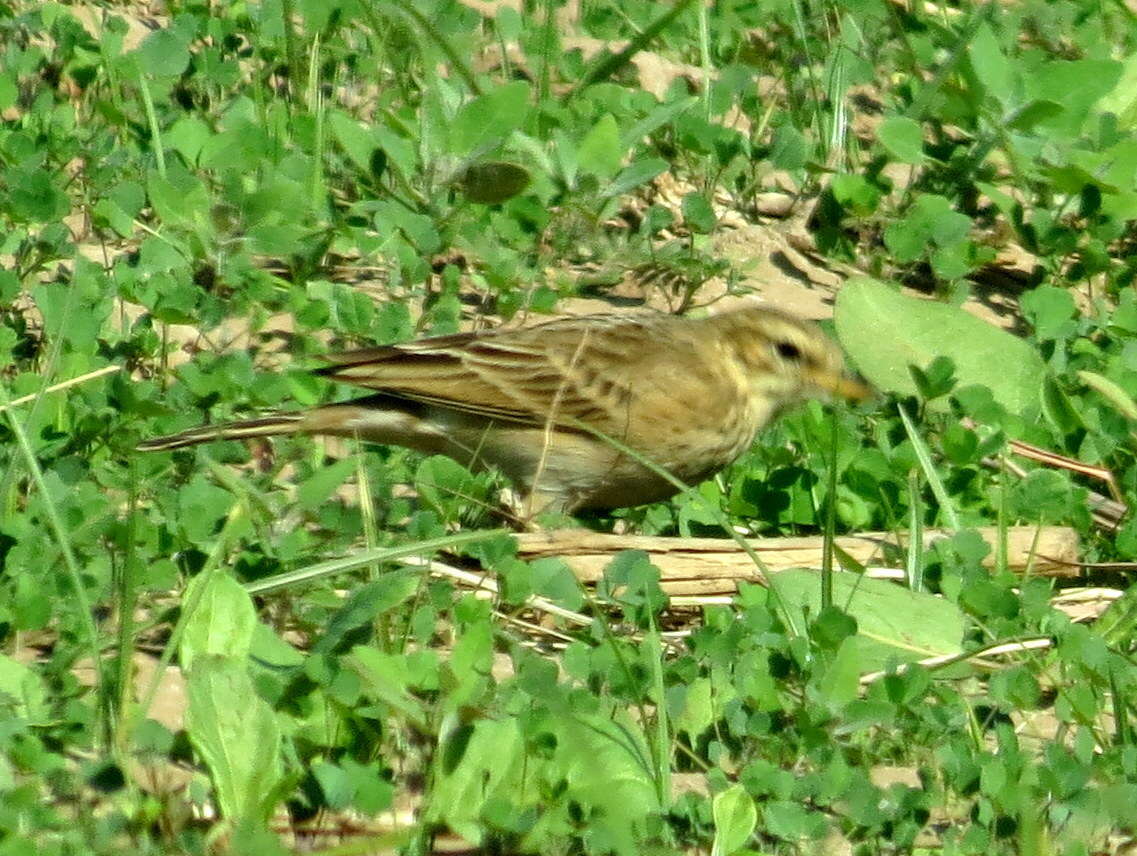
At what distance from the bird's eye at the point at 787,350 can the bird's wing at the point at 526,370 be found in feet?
1.15

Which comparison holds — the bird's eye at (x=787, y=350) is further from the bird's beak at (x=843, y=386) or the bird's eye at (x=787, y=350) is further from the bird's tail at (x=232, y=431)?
the bird's tail at (x=232, y=431)

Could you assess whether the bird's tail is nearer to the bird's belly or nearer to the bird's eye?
the bird's belly

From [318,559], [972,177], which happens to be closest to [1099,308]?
[972,177]

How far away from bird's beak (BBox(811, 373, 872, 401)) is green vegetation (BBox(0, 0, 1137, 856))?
0.19ft

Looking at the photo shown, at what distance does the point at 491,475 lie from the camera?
22.7 feet

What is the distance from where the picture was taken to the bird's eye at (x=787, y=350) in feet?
23.5

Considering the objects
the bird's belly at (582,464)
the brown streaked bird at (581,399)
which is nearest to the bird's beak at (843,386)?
the brown streaked bird at (581,399)

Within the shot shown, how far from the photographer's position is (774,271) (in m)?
8.31

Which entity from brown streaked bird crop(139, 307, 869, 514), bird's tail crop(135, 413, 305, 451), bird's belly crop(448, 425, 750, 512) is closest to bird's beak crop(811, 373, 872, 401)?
brown streaked bird crop(139, 307, 869, 514)

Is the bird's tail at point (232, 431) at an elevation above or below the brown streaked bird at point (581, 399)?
above

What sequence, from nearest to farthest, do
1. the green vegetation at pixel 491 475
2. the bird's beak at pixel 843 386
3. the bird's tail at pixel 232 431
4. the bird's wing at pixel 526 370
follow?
the green vegetation at pixel 491 475, the bird's tail at pixel 232 431, the bird's wing at pixel 526 370, the bird's beak at pixel 843 386

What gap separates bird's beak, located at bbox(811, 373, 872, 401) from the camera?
280 inches

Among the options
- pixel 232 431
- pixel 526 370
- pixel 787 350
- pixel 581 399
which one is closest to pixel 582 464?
pixel 581 399

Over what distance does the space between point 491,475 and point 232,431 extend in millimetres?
936
